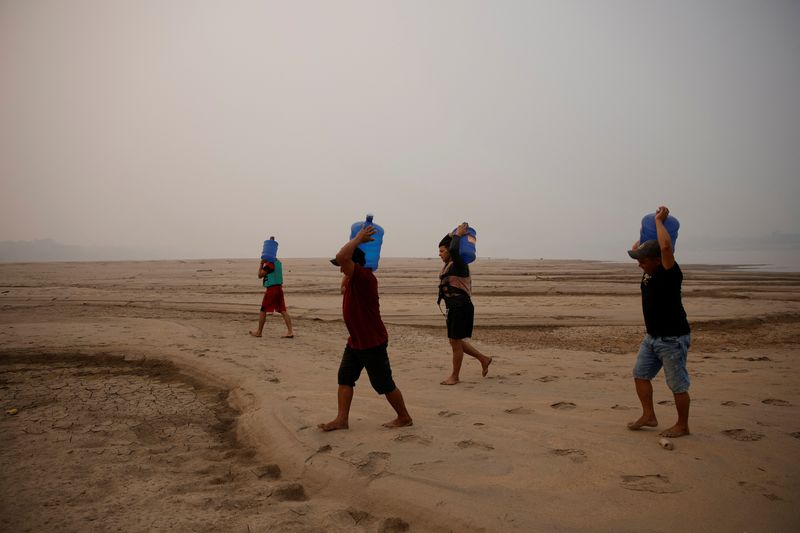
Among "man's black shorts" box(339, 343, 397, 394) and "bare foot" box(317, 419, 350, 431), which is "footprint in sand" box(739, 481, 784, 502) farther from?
"bare foot" box(317, 419, 350, 431)

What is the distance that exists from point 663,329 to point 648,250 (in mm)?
683

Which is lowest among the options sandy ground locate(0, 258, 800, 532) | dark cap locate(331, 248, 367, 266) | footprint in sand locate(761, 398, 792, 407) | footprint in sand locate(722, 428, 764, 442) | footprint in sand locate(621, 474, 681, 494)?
sandy ground locate(0, 258, 800, 532)

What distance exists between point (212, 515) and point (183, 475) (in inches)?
30.3

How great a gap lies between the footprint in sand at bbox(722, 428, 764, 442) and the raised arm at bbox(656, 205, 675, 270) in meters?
1.52

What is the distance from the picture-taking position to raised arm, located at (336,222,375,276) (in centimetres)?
390

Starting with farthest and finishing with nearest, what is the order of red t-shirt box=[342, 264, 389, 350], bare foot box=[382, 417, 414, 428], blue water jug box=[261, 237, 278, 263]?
blue water jug box=[261, 237, 278, 263] < bare foot box=[382, 417, 414, 428] < red t-shirt box=[342, 264, 389, 350]

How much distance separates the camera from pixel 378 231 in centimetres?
432

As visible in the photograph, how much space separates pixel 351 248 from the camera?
391 cm

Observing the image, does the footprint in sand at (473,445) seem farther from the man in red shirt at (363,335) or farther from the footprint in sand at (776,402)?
the footprint in sand at (776,402)

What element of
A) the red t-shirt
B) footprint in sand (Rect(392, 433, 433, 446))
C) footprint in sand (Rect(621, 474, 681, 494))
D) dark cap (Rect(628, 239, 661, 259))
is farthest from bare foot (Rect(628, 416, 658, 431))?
the red t-shirt

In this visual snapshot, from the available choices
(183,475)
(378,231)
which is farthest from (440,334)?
(183,475)

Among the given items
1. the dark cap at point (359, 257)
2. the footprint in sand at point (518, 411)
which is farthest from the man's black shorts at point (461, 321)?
the dark cap at point (359, 257)

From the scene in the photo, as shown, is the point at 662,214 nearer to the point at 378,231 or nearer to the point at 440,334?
the point at 378,231

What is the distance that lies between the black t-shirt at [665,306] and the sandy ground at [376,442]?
3.01 ft
